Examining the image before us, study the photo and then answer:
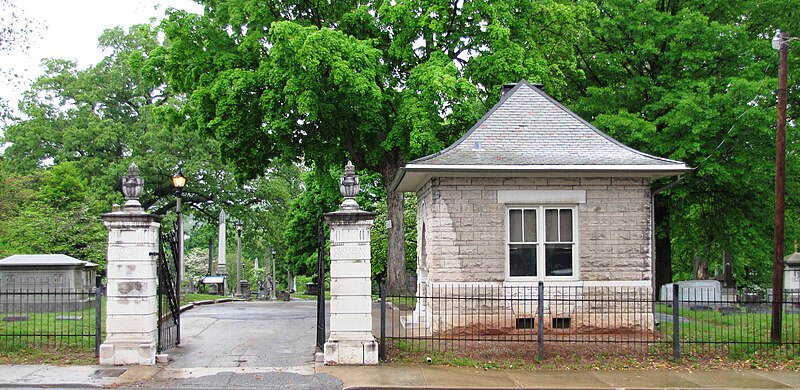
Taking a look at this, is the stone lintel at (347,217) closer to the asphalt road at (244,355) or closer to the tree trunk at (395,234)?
the asphalt road at (244,355)

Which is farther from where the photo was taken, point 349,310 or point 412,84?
point 412,84

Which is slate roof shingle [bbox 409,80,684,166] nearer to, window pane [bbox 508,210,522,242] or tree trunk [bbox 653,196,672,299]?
window pane [bbox 508,210,522,242]

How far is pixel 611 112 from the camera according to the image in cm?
2827

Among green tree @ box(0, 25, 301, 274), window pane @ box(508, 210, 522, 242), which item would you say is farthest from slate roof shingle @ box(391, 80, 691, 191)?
green tree @ box(0, 25, 301, 274)

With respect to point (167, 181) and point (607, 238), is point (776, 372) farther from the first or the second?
point (167, 181)

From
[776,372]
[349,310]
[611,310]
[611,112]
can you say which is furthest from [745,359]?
[611,112]

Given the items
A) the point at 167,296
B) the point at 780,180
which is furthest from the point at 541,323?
the point at 167,296

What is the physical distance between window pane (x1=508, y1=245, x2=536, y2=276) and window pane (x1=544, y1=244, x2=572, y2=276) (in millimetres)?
279

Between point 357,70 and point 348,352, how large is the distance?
1163 cm

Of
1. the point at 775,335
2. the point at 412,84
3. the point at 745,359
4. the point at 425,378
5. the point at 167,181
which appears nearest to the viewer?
the point at 425,378

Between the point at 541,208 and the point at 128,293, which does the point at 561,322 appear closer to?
the point at 541,208

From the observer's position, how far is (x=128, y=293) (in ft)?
42.6

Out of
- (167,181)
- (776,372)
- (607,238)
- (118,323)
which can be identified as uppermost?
(167,181)

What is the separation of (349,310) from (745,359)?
24.8 feet
